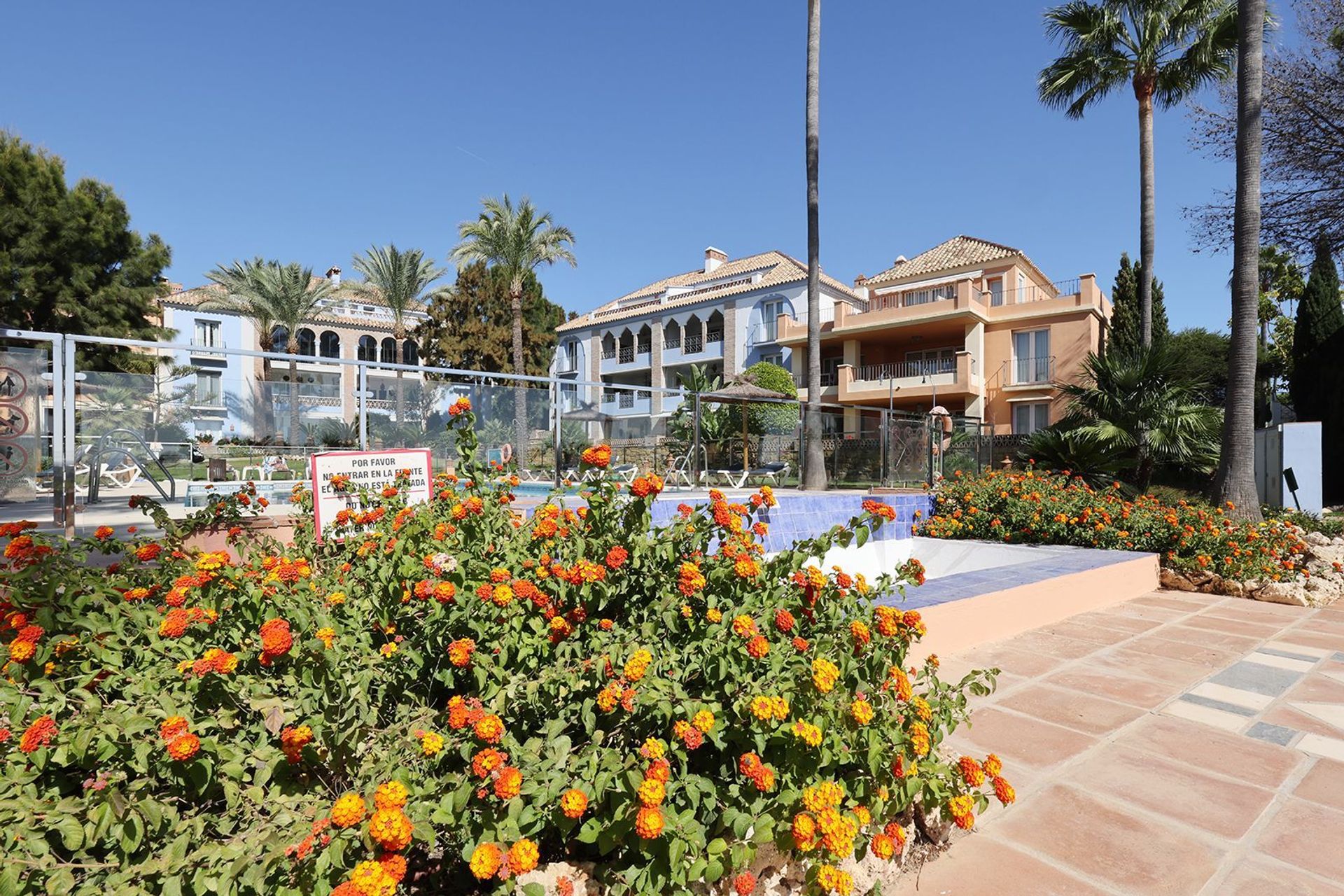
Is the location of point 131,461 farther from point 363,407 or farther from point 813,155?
point 813,155

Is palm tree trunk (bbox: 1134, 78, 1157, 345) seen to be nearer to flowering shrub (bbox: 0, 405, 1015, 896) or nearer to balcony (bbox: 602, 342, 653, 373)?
flowering shrub (bbox: 0, 405, 1015, 896)

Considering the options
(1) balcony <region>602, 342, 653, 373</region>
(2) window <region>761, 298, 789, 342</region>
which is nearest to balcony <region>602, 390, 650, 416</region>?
(2) window <region>761, 298, 789, 342</region>

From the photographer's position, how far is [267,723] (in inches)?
64.2

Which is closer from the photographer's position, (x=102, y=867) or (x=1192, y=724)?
(x=102, y=867)

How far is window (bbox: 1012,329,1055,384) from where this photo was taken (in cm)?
2269

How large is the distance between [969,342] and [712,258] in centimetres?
1751

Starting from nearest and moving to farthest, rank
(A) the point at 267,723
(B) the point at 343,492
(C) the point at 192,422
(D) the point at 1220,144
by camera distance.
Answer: (A) the point at 267,723 → (B) the point at 343,492 → (C) the point at 192,422 → (D) the point at 1220,144

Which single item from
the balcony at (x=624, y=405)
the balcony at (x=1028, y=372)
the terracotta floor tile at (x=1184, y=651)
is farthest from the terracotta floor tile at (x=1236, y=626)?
the balcony at (x=1028, y=372)

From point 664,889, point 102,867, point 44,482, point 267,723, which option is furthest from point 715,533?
point 44,482

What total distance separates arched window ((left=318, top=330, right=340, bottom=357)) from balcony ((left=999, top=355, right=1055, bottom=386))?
3471 centimetres

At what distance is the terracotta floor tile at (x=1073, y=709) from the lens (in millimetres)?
3045

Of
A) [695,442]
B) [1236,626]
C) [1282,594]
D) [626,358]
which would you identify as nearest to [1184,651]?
[1236,626]

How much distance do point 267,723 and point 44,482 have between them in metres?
5.66

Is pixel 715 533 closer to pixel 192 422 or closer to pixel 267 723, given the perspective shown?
pixel 267 723
